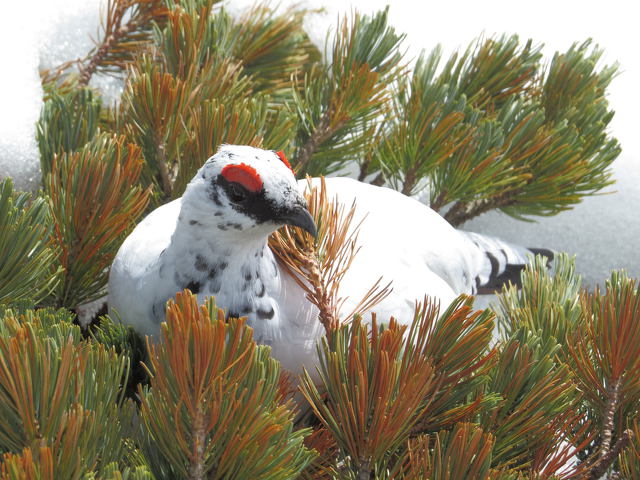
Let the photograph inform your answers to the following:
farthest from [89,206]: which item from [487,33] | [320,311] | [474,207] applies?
[487,33]

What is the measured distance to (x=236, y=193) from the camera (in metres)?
0.59

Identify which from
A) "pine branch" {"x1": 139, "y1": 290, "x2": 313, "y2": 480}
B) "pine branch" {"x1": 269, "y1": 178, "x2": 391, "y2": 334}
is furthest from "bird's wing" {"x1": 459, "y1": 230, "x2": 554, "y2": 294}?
"pine branch" {"x1": 139, "y1": 290, "x2": 313, "y2": 480}

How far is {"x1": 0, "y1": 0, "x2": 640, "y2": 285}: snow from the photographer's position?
33.8 inches

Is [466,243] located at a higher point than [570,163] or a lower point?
lower

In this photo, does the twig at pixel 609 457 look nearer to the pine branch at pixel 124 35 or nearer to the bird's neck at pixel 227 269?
the bird's neck at pixel 227 269

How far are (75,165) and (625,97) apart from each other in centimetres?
131

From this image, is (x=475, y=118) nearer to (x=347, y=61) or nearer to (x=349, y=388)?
(x=347, y=61)

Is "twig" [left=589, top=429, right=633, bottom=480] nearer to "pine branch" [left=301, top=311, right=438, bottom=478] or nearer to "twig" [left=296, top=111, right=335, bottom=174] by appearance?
"pine branch" [left=301, top=311, right=438, bottom=478]

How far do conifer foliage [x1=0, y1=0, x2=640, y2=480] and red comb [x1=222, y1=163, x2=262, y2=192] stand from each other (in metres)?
0.06

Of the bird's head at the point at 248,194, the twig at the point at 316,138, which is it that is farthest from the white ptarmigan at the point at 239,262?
the twig at the point at 316,138

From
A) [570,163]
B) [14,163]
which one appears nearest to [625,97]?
[570,163]

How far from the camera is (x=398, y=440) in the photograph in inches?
16.8

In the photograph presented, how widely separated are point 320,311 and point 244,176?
0.13 meters

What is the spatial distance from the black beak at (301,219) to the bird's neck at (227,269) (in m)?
0.06
